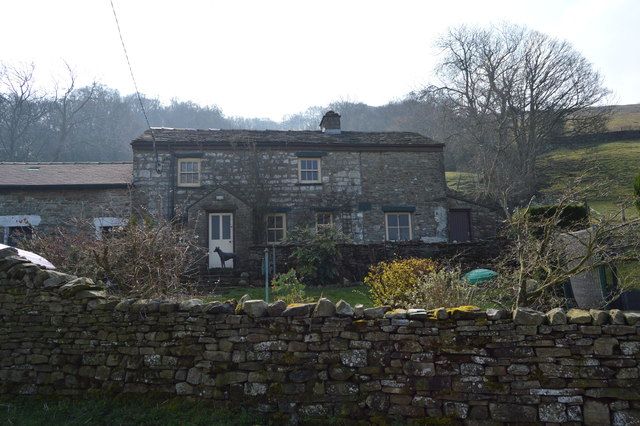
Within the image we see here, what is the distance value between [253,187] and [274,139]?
2445 millimetres

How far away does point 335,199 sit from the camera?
18.7m

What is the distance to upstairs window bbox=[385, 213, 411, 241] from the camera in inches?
739

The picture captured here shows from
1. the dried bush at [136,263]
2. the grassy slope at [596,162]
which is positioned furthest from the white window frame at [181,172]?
the grassy slope at [596,162]

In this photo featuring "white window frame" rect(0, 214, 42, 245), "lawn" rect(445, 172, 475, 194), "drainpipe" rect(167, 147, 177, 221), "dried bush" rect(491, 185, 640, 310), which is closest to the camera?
"dried bush" rect(491, 185, 640, 310)

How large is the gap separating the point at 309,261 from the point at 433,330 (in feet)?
27.3

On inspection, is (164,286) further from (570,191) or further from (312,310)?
(570,191)

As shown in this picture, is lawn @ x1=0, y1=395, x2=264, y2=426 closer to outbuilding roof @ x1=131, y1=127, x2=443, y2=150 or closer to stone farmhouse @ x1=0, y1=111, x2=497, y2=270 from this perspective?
stone farmhouse @ x1=0, y1=111, x2=497, y2=270

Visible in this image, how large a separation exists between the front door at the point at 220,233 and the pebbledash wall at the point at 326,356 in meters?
10.7

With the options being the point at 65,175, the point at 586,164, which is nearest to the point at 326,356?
the point at 65,175

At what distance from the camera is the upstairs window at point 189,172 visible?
59.3 ft

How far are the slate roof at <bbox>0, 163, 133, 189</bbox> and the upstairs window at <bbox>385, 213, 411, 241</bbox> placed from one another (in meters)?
10.4

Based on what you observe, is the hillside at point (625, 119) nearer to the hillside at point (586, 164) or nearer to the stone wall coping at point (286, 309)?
the hillside at point (586, 164)

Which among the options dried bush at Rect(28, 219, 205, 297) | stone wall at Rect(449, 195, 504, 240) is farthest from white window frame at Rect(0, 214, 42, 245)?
stone wall at Rect(449, 195, 504, 240)

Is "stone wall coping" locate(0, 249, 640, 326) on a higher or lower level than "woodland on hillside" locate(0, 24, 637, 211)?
lower
